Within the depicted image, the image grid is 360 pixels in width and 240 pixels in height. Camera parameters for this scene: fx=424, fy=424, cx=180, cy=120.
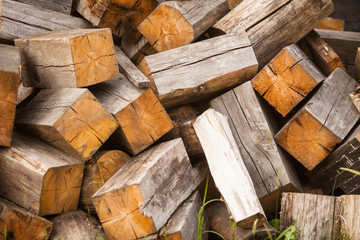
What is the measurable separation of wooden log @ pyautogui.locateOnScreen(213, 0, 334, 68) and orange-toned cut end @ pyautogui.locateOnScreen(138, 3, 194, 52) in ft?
1.01

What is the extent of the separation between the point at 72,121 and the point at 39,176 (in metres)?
0.37

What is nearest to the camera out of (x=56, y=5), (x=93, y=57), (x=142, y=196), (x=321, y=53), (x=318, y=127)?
(x=142, y=196)

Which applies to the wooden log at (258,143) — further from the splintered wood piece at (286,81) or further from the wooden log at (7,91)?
the wooden log at (7,91)

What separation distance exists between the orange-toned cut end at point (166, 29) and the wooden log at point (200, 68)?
0.16 meters

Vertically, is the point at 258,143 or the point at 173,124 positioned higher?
the point at 173,124

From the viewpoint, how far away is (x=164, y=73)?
2.94m

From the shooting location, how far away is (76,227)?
8.52ft

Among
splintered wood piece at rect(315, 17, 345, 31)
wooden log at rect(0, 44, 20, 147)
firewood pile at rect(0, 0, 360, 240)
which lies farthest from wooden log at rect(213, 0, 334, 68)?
splintered wood piece at rect(315, 17, 345, 31)

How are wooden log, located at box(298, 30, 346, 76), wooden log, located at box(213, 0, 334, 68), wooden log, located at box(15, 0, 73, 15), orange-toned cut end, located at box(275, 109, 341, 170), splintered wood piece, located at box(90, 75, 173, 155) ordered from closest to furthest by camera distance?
splintered wood piece, located at box(90, 75, 173, 155) → orange-toned cut end, located at box(275, 109, 341, 170) → wooden log, located at box(213, 0, 334, 68) → wooden log, located at box(298, 30, 346, 76) → wooden log, located at box(15, 0, 73, 15)

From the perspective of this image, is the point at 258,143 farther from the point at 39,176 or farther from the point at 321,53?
the point at 39,176

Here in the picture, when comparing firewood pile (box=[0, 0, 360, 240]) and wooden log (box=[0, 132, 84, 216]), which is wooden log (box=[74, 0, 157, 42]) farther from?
wooden log (box=[0, 132, 84, 216])

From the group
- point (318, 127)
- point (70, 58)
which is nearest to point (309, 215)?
point (318, 127)

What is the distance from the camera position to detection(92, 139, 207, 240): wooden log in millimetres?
2359

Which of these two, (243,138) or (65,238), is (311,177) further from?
(65,238)
